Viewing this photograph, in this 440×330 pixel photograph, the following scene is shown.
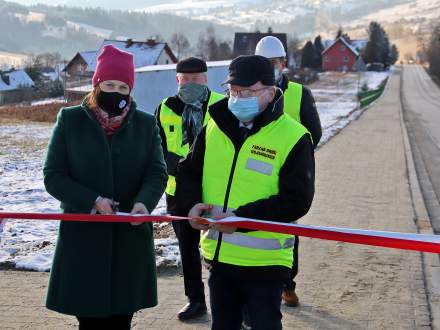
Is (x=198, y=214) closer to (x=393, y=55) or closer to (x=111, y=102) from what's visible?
(x=111, y=102)

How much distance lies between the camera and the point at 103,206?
10.4ft

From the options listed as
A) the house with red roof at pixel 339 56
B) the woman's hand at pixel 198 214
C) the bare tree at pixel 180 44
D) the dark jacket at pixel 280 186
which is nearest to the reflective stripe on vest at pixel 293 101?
the dark jacket at pixel 280 186

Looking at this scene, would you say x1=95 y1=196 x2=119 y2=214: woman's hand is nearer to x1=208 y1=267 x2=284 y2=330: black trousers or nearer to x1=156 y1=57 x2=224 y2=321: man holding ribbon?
x1=208 y1=267 x2=284 y2=330: black trousers

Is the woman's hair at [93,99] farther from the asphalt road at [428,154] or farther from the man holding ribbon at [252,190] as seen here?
the asphalt road at [428,154]

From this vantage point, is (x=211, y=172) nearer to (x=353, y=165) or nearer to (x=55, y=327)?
(x=55, y=327)

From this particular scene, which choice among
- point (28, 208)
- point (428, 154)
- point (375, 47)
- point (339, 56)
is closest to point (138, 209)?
point (28, 208)

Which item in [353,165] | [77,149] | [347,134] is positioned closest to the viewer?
[77,149]

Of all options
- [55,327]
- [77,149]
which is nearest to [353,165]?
[55,327]

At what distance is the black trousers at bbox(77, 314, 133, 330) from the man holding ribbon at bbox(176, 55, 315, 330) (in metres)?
0.50

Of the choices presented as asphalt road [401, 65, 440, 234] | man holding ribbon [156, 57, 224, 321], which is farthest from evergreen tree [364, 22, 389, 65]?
man holding ribbon [156, 57, 224, 321]

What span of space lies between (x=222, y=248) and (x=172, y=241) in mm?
3389

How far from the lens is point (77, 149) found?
3.22 m

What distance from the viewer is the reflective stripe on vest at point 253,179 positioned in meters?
3.21

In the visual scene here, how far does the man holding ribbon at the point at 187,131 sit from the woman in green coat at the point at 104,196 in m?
1.33
